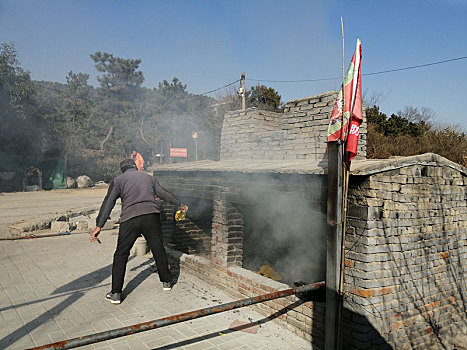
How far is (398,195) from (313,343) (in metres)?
1.94

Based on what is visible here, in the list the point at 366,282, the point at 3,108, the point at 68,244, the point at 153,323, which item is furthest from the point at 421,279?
the point at 3,108

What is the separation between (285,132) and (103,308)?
414 cm

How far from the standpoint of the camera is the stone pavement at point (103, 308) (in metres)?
3.94

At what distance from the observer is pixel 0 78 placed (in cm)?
2106

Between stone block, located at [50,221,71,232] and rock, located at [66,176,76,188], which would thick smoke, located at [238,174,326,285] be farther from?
rock, located at [66,176,76,188]

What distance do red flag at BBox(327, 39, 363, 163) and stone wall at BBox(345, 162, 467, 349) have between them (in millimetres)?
451

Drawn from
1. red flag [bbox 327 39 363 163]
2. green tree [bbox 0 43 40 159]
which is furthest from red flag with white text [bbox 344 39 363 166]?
green tree [bbox 0 43 40 159]

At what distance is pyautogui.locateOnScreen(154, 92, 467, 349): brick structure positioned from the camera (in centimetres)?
350

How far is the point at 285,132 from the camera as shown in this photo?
6328mm

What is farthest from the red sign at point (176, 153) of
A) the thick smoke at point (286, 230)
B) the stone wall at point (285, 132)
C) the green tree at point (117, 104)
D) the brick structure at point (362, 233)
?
the brick structure at point (362, 233)

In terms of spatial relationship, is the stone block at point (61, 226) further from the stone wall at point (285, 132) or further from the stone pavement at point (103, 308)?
the stone wall at point (285, 132)

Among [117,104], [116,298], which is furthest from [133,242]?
[117,104]

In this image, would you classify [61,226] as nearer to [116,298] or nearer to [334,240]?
[116,298]

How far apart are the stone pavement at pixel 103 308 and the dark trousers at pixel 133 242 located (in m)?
0.35
